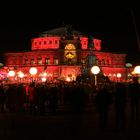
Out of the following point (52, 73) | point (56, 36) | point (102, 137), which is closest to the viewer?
point (102, 137)

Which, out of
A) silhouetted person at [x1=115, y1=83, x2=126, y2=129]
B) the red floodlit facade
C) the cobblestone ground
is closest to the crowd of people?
silhouetted person at [x1=115, y1=83, x2=126, y2=129]

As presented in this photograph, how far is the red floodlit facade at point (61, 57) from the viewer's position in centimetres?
11081

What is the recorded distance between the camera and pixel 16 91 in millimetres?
24625

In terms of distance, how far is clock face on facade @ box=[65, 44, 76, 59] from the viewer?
113m

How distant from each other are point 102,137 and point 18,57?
107m

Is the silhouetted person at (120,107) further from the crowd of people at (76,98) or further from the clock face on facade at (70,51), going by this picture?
the clock face on facade at (70,51)

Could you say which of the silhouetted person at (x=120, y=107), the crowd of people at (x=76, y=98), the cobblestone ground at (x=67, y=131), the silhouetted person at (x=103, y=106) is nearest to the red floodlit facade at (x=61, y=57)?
the crowd of people at (x=76, y=98)

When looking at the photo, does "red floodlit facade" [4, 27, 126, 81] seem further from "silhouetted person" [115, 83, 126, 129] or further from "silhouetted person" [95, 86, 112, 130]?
"silhouetted person" [95, 86, 112, 130]

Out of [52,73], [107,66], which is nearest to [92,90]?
[52,73]

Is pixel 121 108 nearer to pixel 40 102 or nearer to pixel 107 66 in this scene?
pixel 40 102

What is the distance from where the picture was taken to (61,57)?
113125 mm

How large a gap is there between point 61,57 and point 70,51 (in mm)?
3002

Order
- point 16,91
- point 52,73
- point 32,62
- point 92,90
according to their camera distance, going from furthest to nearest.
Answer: point 32,62 → point 52,73 → point 92,90 → point 16,91

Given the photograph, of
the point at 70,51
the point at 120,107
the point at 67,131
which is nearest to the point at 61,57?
the point at 70,51
